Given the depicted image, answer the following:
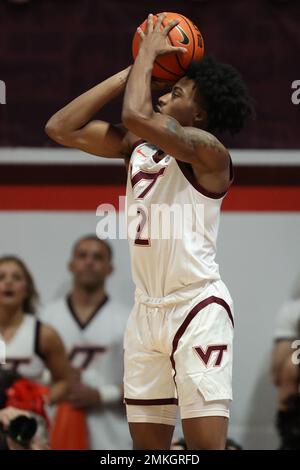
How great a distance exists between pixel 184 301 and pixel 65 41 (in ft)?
7.78

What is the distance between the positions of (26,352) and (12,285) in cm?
38

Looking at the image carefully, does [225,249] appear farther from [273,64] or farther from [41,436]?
[41,436]

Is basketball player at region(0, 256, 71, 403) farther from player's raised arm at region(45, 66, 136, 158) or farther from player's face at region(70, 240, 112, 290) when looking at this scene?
player's raised arm at region(45, 66, 136, 158)

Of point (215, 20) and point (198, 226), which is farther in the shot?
point (215, 20)

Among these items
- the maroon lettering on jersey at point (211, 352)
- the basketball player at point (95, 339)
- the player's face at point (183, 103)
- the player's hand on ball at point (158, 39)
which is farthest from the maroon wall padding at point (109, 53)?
the maroon lettering on jersey at point (211, 352)

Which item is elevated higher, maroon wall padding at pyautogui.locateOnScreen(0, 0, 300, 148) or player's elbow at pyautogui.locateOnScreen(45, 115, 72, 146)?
maroon wall padding at pyautogui.locateOnScreen(0, 0, 300, 148)

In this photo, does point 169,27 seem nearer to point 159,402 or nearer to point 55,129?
point 55,129

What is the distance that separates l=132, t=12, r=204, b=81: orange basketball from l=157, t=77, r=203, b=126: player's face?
0.13ft

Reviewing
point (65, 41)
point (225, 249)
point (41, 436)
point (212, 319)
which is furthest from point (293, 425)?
point (65, 41)

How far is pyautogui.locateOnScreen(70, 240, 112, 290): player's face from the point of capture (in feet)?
18.1

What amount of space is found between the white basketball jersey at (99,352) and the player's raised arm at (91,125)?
170 cm

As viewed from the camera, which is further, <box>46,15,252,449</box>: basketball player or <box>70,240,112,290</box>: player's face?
<box>70,240,112,290</box>: player's face

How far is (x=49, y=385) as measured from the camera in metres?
5.43

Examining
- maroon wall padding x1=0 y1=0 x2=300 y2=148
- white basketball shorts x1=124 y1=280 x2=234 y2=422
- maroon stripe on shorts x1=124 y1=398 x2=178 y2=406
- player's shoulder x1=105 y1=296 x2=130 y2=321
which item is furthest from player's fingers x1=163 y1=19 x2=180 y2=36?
player's shoulder x1=105 y1=296 x2=130 y2=321
